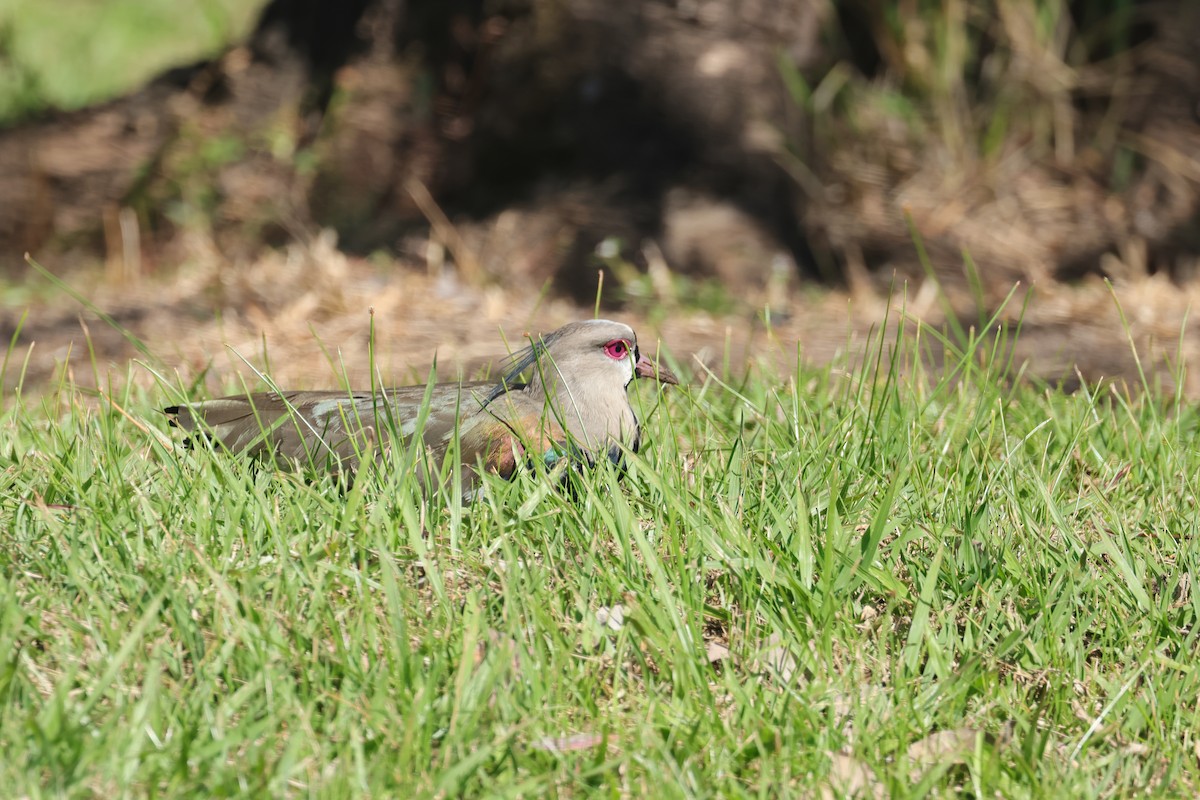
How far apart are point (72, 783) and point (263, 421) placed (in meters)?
1.63

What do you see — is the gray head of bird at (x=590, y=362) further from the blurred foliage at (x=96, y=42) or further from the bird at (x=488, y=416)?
the blurred foliage at (x=96, y=42)

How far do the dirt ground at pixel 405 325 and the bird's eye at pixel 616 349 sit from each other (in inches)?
28.6

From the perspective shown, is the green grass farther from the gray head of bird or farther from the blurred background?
the blurred background

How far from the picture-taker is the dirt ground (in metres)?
5.30

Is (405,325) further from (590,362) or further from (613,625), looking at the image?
(613,625)

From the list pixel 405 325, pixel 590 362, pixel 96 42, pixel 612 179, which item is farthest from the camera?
pixel 96 42

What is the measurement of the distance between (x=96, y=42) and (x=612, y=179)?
6.84 m

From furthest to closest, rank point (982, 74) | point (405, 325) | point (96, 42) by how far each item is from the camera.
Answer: point (96, 42) → point (982, 74) → point (405, 325)

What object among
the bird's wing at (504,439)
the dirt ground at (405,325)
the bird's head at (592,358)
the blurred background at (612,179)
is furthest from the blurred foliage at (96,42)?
the bird's wing at (504,439)

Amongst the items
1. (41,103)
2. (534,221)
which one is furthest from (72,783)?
(41,103)

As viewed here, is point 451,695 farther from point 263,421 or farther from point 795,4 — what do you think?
point 795,4

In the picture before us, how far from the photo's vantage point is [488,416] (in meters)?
3.77

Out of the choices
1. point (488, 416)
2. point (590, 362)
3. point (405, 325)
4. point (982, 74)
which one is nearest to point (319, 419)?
point (488, 416)

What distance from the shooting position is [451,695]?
8.30ft
